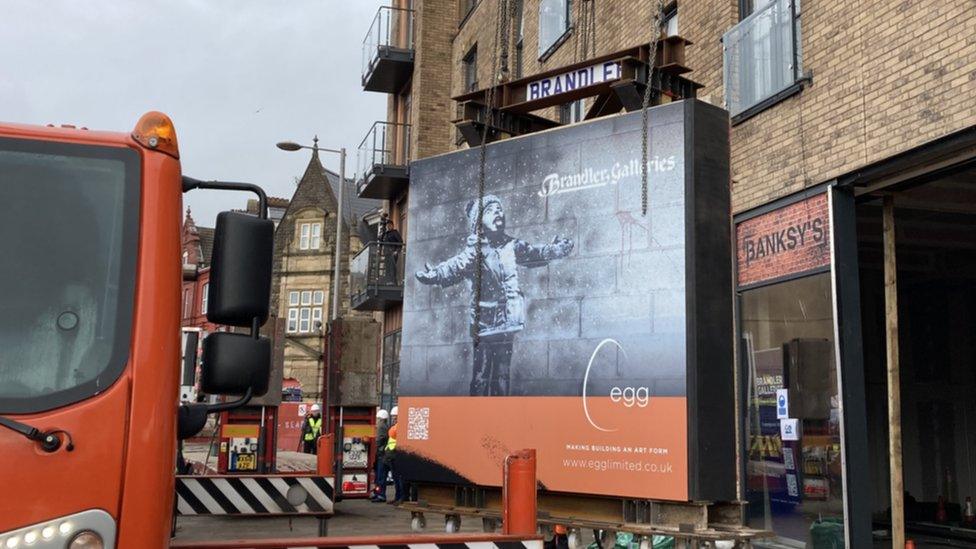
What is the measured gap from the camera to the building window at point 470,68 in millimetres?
24002

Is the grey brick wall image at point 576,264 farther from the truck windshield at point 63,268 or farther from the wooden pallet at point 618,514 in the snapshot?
the truck windshield at point 63,268

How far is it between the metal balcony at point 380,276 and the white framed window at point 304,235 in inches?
1329

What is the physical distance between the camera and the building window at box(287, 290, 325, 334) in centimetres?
5862

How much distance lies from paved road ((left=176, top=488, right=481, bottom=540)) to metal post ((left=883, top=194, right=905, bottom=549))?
15.6ft

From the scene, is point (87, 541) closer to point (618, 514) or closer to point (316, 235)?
point (618, 514)

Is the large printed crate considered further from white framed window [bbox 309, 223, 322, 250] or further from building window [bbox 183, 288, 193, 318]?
building window [bbox 183, 288, 193, 318]

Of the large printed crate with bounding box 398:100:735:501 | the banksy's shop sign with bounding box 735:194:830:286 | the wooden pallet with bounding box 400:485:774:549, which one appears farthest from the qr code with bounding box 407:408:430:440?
the banksy's shop sign with bounding box 735:194:830:286

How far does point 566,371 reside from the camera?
6.66m

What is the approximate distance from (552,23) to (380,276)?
10470 millimetres

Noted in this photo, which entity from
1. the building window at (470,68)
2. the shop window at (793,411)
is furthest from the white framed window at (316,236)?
the shop window at (793,411)

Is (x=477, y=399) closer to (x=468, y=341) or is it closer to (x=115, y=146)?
(x=468, y=341)

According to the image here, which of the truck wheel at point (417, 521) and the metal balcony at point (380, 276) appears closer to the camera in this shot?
the truck wheel at point (417, 521)

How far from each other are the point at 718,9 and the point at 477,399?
6.98 meters

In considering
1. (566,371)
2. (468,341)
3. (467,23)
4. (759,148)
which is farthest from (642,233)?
(467,23)
